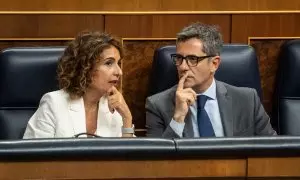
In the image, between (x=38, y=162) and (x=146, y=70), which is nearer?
(x=38, y=162)

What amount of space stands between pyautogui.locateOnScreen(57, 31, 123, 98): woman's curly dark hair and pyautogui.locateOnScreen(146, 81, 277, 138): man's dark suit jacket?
177 millimetres

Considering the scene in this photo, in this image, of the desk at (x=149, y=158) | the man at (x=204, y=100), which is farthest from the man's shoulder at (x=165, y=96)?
the desk at (x=149, y=158)

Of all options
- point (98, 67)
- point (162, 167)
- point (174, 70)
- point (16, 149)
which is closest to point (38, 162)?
point (16, 149)

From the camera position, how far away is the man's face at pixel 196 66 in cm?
154

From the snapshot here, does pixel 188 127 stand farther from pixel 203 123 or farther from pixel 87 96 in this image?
pixel 87 96

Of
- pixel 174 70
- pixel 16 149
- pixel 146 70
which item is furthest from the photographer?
pixel 146 70

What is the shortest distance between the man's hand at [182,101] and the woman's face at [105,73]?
161 millimetres

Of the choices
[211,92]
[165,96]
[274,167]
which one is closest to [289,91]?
[211,92]

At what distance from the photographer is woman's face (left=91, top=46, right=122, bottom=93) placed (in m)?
1.51

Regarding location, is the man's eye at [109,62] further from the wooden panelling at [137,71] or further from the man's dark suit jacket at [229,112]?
the wooden panelling at [137,71]

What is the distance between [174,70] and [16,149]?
86 centimetres

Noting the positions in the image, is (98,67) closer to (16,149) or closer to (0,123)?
(0,123)

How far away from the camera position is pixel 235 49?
1.66 meters

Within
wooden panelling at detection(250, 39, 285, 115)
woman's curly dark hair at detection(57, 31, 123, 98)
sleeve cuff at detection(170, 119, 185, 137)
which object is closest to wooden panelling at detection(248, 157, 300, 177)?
sleeve cuff at detection(170, 119, 185, 137)
